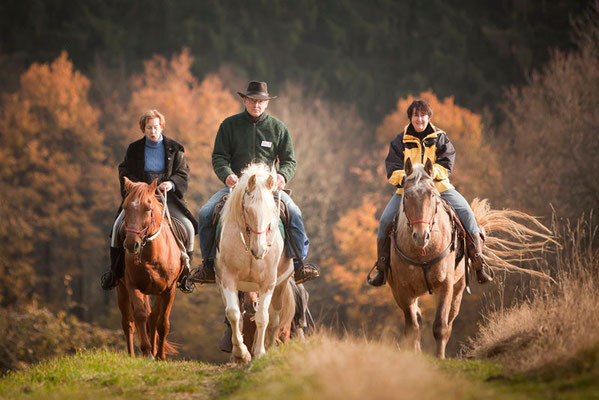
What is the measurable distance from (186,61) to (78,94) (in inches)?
408

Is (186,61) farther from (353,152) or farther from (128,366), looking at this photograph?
(128,366)

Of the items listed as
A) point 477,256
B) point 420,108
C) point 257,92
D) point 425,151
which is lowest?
point 477,256

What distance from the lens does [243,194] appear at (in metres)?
8.80

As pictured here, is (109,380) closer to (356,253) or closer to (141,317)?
(141,317)

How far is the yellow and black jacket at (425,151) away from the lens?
33.5 ft

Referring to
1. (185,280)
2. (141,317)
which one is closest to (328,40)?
(185,280)

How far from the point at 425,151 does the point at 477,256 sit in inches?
65.1

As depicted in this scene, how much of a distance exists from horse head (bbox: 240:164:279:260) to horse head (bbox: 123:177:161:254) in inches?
69.4

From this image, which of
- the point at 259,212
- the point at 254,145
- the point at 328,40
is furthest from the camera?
the point at 328,40

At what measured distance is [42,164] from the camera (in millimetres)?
36938

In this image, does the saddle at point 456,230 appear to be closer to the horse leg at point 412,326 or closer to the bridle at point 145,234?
the horse leg at point 412,326

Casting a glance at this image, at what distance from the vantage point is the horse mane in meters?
8.55

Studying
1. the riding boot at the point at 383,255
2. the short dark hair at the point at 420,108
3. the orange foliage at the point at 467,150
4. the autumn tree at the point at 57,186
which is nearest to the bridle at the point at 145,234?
the riding boot at the point at 383,255

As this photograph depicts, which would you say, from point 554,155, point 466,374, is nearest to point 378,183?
point 554,155
